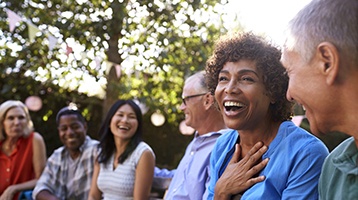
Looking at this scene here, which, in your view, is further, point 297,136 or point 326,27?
point 297,136

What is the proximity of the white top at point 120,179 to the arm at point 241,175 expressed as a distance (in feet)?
5.89

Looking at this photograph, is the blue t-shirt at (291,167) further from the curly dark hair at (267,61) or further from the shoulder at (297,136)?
the curly dark hair at (267,61)

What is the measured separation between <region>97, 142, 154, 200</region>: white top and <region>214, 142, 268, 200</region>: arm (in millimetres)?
1795

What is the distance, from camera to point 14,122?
488 centimetres

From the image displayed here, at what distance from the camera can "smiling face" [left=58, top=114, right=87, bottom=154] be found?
4.54 meters

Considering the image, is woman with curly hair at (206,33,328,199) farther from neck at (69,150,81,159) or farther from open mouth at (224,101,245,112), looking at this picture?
neck at (69,150,81,159)

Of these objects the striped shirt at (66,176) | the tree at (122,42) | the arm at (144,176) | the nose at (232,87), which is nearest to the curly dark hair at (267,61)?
the nose at (232,87)

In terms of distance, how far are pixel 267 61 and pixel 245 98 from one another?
0.19 m

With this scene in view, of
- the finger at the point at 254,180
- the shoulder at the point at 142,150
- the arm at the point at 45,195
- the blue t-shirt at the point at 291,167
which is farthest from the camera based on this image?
the arm at the point at 45,195

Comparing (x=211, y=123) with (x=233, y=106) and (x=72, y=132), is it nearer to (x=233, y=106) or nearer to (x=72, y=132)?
(x=233, y=106)

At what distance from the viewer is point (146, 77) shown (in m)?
6.73

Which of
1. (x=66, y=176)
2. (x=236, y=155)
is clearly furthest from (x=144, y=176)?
(x=236, y=155)

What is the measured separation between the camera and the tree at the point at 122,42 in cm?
620

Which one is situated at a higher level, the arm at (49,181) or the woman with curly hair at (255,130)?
the woman with curly hair at (255,130)
